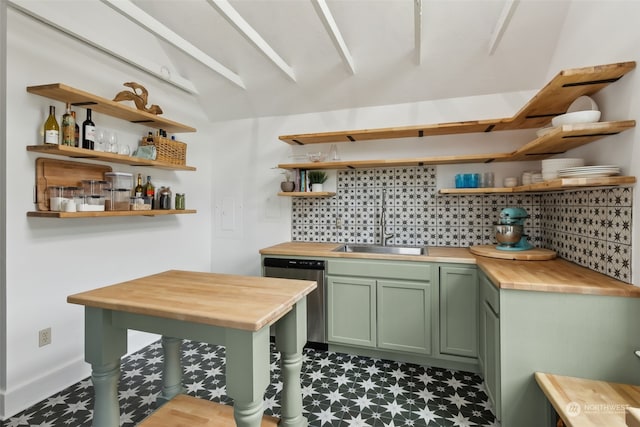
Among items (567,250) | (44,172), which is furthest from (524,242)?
(44,172)

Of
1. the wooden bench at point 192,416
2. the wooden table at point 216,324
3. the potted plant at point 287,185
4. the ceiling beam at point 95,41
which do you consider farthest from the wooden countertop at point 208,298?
the ceiling beam at point 95,41

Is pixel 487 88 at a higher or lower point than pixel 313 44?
lower

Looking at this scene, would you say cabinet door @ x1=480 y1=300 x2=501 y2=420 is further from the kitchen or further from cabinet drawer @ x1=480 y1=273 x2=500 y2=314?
the kitchen

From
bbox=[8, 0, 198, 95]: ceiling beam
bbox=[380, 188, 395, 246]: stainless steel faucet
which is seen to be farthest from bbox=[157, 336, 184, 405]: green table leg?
bbox=[8, 0, 198, 95]: ceiling beam

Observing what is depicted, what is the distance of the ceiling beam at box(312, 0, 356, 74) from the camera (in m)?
1.87

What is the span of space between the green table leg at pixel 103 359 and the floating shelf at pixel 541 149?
211cm

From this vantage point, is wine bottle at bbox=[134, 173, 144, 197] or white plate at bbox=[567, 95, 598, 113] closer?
white plate at bbox=[567, 95, 598, 113]

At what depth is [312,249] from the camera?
2.93m

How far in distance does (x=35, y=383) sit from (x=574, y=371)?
3255 mm

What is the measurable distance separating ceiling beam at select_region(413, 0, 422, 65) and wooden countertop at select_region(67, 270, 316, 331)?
1714 millimetres

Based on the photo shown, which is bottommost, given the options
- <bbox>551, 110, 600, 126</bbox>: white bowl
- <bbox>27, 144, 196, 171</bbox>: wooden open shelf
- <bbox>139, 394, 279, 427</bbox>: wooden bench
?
<bbox>139, 394, 279, 427</bbox>: wooden bench

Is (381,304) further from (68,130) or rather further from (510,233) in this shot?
(68,130)

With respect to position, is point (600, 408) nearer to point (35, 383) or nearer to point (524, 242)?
point (524, 242)

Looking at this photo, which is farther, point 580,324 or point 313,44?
point 313,44
